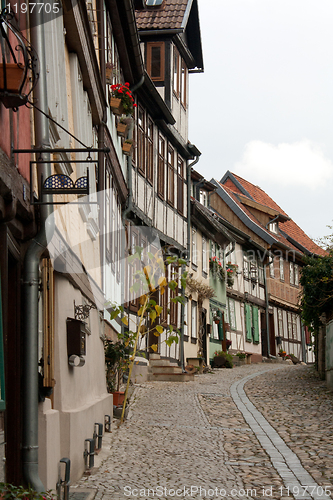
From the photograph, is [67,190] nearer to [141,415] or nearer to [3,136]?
[3,136]

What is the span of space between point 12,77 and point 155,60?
1512cm

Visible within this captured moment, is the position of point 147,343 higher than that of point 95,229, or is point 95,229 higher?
point 95,229

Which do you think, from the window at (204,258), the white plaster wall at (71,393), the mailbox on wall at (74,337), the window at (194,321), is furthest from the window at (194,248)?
the mailbox on wall at (74,337)

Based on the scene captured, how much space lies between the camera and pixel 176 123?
770 inches

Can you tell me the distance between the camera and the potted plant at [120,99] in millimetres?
12250

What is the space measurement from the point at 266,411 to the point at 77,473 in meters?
5.39

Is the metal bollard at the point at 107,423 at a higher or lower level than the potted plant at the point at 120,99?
lower

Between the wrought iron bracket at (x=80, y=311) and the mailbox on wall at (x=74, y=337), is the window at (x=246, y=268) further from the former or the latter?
the mailbox on wall at (x=74, y=337)

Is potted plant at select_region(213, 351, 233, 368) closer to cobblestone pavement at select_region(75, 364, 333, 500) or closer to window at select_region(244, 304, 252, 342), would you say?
window at select_region(244, 304, 252, 342)

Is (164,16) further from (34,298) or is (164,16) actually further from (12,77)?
(12,77)

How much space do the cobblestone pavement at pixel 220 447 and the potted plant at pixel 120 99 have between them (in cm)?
537

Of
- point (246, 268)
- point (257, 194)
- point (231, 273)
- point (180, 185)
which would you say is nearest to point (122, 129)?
point (180, 185)

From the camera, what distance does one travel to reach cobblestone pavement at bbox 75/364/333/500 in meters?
5.94

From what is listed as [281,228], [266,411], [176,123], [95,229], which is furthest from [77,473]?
[281,228]
